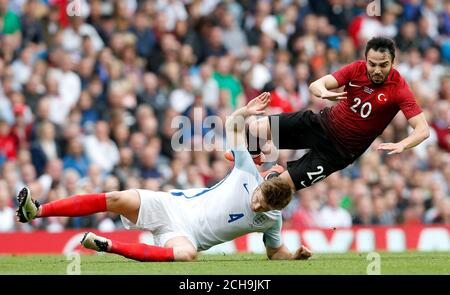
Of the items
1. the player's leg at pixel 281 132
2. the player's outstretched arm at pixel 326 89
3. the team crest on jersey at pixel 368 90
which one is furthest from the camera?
the player's leg at pixel 281 132

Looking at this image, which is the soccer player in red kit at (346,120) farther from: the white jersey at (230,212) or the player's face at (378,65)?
the white jersey at (230,212)

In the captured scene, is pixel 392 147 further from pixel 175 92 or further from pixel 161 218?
pixel 175 92

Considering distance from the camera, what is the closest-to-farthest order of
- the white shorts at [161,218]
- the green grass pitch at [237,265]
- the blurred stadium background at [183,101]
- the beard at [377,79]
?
1. the green grass pitch at [237,265]
2. the white shorts at [161,218]
3. the beard at [377,79]
4. the blurred stadium background at [183,101]

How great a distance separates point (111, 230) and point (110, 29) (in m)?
4.23

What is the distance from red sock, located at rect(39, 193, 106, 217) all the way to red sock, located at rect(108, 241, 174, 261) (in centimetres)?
60

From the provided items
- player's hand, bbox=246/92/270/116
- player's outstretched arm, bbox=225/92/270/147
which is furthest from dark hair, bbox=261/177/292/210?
player's hand, bbox=246/92/270/116

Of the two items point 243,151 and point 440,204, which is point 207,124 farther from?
point 243,151

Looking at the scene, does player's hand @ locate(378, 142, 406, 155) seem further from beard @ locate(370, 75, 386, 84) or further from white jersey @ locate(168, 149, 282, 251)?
white jersey @ locate(168, 149, 282, 251)

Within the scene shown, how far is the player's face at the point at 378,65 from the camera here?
510 inches

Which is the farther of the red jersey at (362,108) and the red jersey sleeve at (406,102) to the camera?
the red jersey at (362,108)

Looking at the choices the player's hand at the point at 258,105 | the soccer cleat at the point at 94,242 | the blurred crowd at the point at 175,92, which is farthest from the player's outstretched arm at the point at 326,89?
the blurred crowd at the point at 175,92

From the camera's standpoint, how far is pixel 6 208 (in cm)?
1709

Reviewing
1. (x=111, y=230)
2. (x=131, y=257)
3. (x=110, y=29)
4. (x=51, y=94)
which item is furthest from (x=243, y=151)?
(x=110, y=29)

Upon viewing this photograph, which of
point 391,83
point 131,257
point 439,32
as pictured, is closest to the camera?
point 131,257
